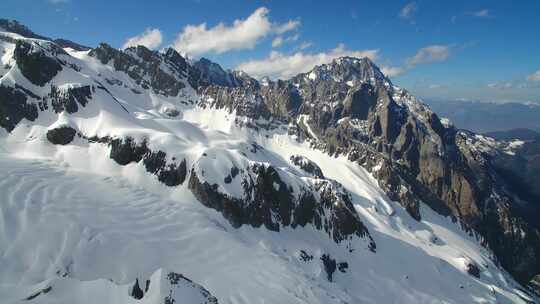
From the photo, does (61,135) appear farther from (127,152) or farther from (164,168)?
(164,168)

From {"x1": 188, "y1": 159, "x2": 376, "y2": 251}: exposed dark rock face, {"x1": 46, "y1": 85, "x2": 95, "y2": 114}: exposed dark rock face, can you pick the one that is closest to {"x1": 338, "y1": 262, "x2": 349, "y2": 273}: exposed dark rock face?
{"x1": 188, "y1": 159, "x2": 376, "y2": 251}: exposed dark rock face

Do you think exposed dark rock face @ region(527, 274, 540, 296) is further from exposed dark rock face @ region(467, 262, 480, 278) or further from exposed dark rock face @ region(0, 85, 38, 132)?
exposed dark rock face @ region(0, 85, 38, 132)

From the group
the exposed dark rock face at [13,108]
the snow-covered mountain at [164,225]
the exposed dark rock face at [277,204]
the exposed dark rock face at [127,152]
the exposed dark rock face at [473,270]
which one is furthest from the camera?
the exposed dark rock face at [473,270]

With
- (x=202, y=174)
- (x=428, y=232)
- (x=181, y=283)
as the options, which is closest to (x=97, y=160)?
(x=202, y=174)

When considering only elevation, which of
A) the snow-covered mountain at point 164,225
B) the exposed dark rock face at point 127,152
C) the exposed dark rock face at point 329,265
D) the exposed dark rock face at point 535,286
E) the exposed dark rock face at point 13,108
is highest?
the exposed dark rock face at point 13,108

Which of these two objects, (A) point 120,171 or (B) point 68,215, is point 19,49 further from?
(B) point 68,215

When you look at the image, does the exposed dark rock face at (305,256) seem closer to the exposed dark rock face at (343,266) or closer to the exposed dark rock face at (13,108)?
the exposed dark rock face at (343,266)

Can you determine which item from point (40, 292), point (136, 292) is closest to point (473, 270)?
point (136, 292)

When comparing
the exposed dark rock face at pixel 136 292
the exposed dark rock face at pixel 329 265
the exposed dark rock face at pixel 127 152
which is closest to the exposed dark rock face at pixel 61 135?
the exposed dark rock face at pixel 127 152
